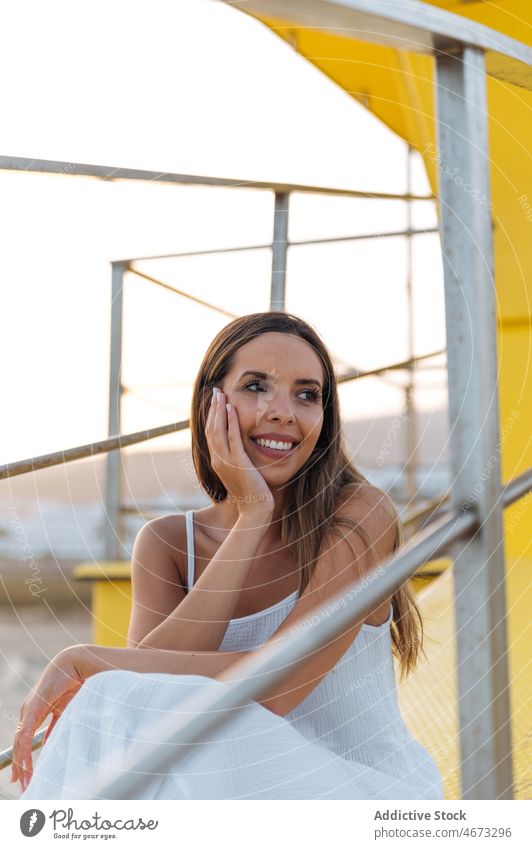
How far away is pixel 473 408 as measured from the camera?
0.45 meters

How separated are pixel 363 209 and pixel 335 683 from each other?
0.92 m

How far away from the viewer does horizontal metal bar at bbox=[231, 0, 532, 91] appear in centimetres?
42

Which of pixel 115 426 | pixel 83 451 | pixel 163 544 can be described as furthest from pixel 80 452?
pixel 115 426

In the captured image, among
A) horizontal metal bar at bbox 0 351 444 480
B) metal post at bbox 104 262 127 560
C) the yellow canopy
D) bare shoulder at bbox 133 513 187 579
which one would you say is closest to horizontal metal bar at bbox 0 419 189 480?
horizontal metal bar at bbox 0 351 444 480

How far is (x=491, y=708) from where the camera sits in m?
0.44

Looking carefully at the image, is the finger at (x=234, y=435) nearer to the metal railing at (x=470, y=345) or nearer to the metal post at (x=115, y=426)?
the metal railing at (x=470, y=345)

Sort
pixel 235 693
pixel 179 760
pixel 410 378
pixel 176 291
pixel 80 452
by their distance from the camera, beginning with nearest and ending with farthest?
pixel 235 693 → pixel 179 760 → pixel 80 452 → pixel 176 291 → pixel 410 378

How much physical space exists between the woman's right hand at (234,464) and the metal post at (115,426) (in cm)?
47

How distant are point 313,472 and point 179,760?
35 centimetres

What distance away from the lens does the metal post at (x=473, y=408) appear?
44 centimetres

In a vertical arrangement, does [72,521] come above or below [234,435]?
below

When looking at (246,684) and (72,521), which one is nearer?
(246,684)

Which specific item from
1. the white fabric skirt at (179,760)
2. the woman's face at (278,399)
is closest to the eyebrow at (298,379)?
the woman's face at (278,399)

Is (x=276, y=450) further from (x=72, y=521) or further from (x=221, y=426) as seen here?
(x=72, y=521)
